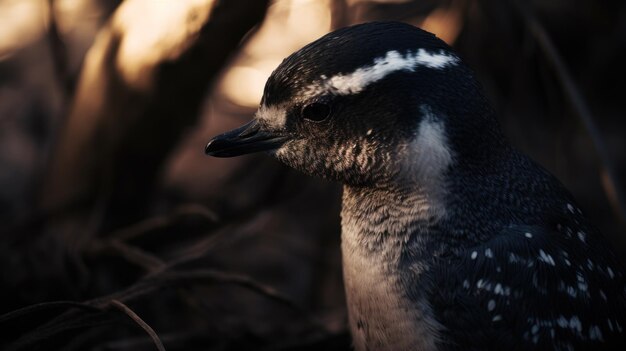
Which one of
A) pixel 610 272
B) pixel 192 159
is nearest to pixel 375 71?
pixel 610 272

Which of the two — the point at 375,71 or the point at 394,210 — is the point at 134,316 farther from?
the point at 375,71

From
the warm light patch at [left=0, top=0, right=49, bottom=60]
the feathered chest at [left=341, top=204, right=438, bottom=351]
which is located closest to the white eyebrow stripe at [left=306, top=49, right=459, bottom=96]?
the feathered chest at [left=341, top=204, right=438, bottom=351]

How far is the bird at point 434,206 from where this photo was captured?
7.52ft

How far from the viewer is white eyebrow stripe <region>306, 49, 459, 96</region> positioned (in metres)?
2.29

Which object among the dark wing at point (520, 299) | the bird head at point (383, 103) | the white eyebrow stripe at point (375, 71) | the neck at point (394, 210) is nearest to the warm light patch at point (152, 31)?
the bird head at point (383, 103)

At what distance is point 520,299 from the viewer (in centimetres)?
229

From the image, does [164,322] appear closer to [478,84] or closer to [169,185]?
[169,185]

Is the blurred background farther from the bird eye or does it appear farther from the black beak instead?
the bird eye

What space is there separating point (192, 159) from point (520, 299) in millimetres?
2901

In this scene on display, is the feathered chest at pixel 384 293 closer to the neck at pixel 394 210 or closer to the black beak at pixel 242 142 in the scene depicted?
the neck at pixel 394 210

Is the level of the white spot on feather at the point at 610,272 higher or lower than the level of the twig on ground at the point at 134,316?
lower

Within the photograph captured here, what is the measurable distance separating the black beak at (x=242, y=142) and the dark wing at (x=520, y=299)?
68 cm

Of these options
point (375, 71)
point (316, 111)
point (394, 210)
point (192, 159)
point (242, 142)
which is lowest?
point (192, 159)

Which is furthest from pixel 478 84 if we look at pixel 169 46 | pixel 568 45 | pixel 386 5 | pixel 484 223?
pixel 568 45
